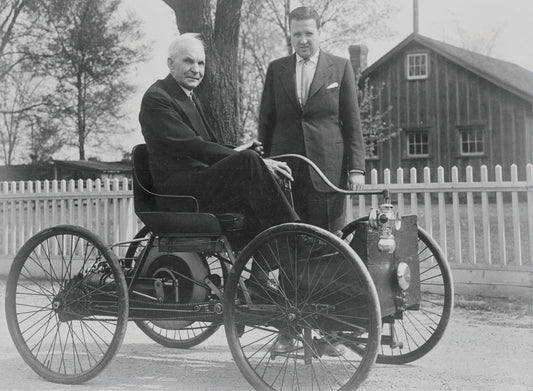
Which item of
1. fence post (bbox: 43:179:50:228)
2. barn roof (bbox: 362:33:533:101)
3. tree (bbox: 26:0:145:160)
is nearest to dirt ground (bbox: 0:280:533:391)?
fence post (bbox: 43:179:50:228)

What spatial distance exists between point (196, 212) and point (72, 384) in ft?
3.78

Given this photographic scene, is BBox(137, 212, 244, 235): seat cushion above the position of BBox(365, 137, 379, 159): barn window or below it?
below

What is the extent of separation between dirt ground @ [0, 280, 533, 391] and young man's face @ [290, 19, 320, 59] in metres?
2.01

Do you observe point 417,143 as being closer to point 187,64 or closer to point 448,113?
point 448,113

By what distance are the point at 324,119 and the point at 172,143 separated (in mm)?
1156

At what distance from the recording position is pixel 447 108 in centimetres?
2669

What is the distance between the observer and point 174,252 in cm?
388

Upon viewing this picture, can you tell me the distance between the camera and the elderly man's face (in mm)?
3885

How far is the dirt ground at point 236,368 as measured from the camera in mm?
3674

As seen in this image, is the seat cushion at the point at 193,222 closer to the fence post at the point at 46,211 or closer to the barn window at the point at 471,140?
the fence post at the point at 46,211

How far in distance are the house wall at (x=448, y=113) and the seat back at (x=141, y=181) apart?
2220 cm

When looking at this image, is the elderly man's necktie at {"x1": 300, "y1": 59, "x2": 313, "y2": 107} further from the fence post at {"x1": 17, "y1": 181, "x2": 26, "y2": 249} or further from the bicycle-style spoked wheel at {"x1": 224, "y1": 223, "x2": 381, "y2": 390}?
the fence post at {"x1": 17, "y1": 181, "x2": 26, "y2": 249}

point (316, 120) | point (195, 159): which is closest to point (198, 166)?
point (195, 159)

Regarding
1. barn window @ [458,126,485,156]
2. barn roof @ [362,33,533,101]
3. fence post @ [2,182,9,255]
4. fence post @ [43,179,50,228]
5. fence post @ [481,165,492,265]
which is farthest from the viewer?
barn window @ [458,126,485,156]
